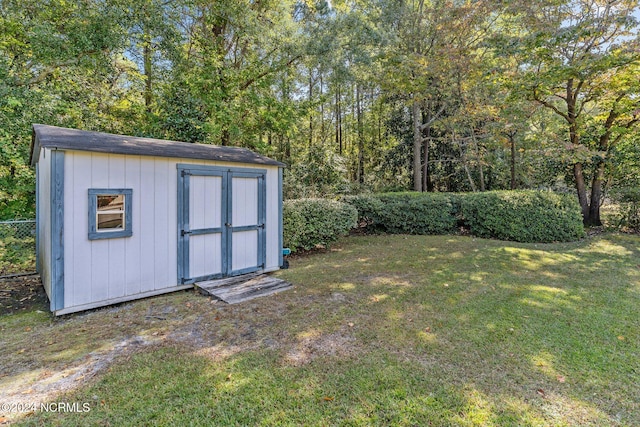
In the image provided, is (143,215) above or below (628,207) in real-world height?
below

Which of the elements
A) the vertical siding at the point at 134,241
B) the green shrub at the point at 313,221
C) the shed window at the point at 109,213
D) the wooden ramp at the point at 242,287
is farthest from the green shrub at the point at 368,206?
the shed window at the point at 109,213

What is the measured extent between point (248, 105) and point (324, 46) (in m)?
3.15

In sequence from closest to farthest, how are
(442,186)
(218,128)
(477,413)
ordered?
(477,413) < (218,128) < (442,186)

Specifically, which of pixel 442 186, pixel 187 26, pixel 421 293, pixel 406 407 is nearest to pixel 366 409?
pixel 406 407

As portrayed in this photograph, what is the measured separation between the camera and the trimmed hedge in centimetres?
829

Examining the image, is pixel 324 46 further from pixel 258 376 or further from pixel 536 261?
pixel 258 376

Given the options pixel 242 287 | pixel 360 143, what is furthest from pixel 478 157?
pixel 242 287

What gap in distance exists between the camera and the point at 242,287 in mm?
4797

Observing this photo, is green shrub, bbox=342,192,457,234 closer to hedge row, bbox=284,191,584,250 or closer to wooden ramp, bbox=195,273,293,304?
hedge row, bbox=284,191,584,250

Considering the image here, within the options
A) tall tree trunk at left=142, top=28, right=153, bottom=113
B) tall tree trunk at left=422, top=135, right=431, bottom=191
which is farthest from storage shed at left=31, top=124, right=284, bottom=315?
tall tree trunk at left=422, top=135, right=431, bottom=191

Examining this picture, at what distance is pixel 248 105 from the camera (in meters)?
10.6

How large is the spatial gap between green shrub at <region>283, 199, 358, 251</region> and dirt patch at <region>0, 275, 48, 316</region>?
4.18m

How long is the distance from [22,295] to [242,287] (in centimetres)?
338

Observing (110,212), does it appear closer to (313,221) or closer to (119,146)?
(119,146)
